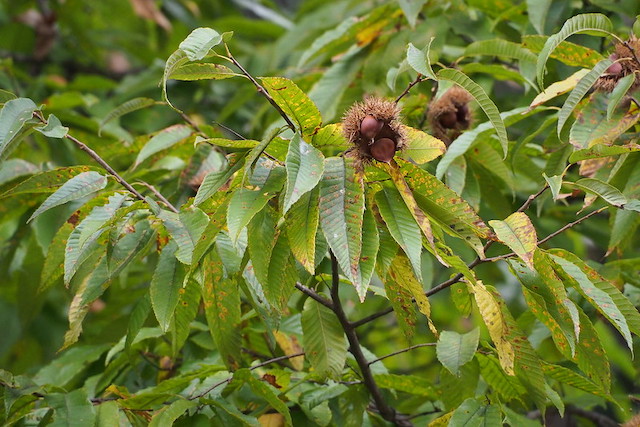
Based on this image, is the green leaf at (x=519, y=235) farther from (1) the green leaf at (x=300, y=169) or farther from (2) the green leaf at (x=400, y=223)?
(1) the green leaf at (x=300, y=169)

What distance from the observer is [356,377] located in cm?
169

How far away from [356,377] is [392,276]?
43 cm

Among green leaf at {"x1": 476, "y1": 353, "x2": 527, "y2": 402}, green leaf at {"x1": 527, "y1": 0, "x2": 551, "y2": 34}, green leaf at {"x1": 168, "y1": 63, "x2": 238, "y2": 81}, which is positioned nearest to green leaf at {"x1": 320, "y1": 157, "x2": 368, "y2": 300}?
green leaf at {"x1": 168, "y1": 63, "x2": 238, "y2": 81}

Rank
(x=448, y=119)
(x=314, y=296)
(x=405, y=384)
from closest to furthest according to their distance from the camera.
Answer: (x=314, y=296)
(x=405, y=384)
(x=448, y=119)

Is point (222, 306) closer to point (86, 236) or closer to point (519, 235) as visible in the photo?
point (86, 236)

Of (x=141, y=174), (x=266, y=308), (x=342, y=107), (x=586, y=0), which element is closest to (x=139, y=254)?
(x=266, y=308)

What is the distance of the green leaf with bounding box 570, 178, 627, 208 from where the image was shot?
1.26 meters

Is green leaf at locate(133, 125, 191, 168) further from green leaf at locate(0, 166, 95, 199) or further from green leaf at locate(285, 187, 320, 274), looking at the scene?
green leaf at locate(285, 187, 320, 274)

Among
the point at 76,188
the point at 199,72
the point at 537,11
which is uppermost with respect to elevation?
the point at 199,72

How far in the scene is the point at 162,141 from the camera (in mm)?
1890

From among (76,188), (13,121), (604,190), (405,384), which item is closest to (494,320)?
(604,190)

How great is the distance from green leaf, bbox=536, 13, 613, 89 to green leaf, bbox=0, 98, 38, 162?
2.70 feet

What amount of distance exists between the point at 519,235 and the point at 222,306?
545 mm

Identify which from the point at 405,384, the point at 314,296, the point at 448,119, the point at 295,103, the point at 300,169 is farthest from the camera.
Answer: the point at 448,119
